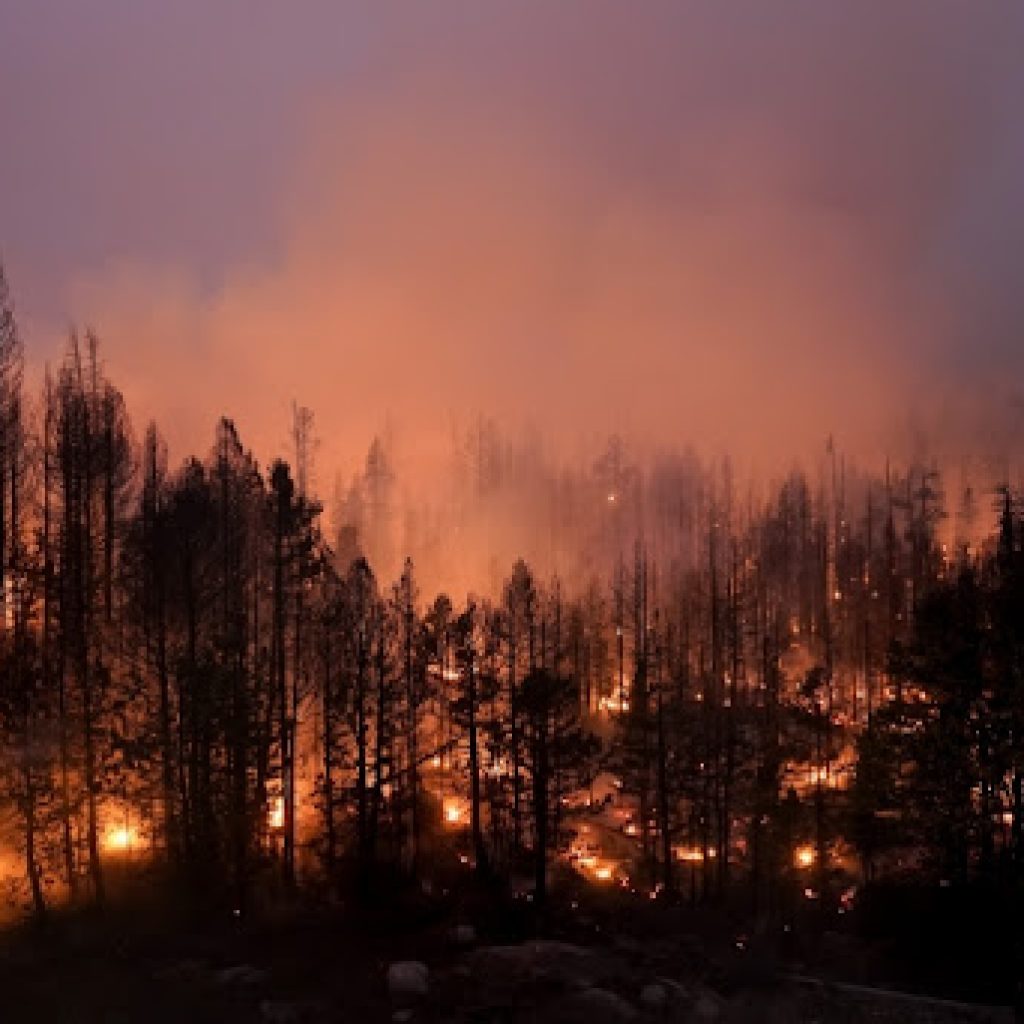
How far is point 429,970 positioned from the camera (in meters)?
23.0

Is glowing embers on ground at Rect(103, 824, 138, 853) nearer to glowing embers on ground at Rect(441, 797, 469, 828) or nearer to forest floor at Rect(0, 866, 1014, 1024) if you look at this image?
forest floor at Rect(0, 866, 1014, 1024)

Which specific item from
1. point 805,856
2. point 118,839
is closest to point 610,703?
point 805,856

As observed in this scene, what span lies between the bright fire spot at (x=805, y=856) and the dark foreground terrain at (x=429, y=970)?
20.4 meters

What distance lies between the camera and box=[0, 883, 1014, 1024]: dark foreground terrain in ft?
67.9

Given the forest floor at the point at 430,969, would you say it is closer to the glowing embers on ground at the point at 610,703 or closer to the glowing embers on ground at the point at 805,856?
the glowing embers on ground at the point at 805,856

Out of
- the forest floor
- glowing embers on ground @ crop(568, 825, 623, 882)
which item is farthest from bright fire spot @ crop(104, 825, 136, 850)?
glowing embers on ground @ crop(568, 825, 623, 882)

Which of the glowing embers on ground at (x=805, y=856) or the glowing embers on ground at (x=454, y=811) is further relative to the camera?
the glowing embers on ground at (x=805, y=856)

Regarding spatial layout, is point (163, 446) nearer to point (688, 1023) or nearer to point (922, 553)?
point (688, 1023)

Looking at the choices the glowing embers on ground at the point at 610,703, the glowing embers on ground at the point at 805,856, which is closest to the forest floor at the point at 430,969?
the glowing embers on ground at the point at 805,856

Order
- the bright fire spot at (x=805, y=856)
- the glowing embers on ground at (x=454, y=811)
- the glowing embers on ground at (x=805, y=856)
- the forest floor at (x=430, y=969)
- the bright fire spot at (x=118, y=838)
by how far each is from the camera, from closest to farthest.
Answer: the forest floor at (x=430, y=969)
the bright fire spot at (x=118, y=838)
the glowing embers on ground at (x=454, y=811)
the glowing embers on ground at (x=805, y=856)
the bright fire spot at (x=805, y=856)

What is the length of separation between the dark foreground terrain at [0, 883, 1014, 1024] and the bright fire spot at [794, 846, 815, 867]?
67.0 feet

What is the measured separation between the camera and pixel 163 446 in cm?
4497

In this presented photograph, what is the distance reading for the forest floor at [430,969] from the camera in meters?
20.7

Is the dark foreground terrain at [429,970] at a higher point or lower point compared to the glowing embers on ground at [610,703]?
lower
